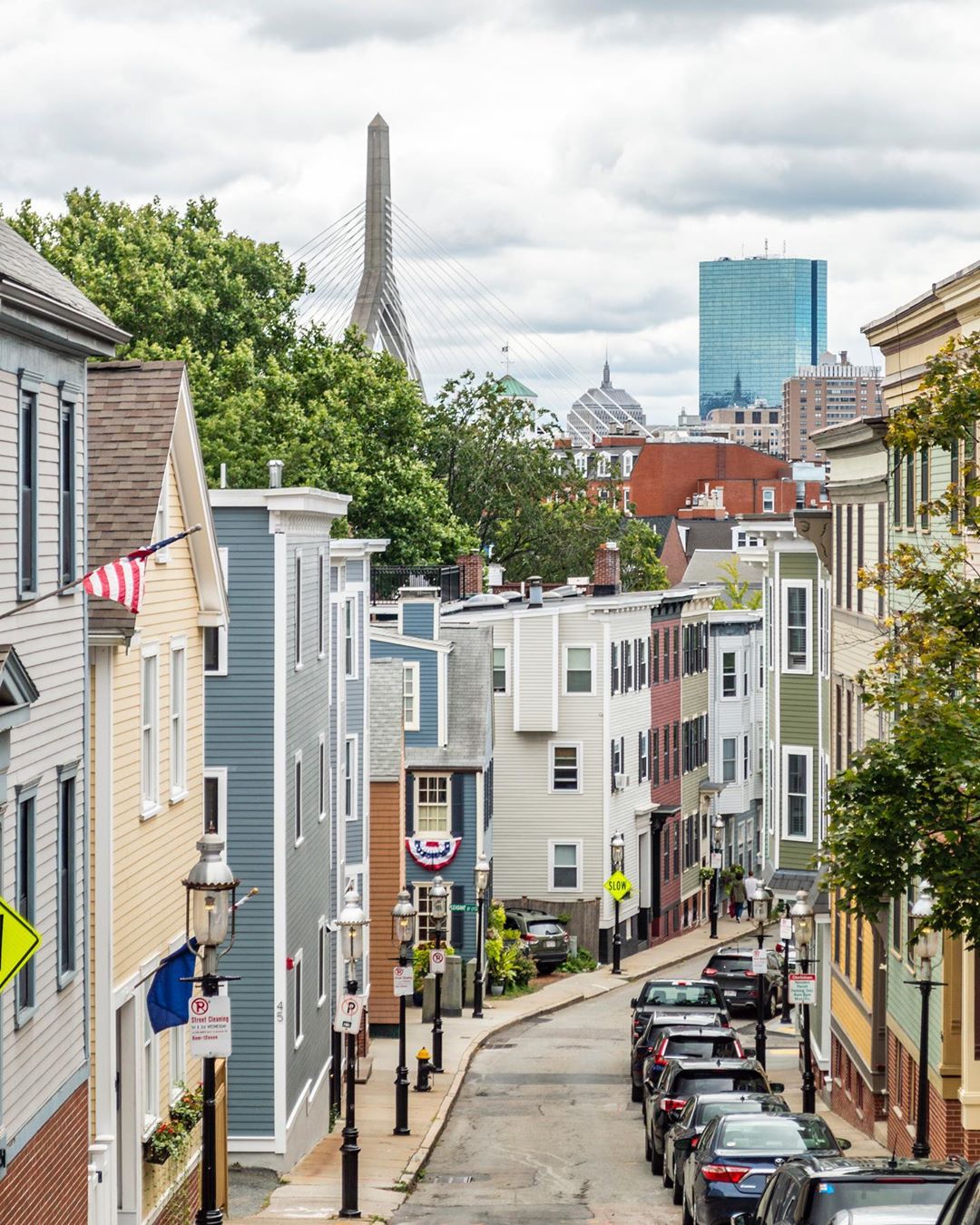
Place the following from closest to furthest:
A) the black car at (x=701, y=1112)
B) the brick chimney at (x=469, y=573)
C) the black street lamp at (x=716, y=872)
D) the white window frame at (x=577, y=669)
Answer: the black car at (x=701, y=1112) → the white window frame at (x=577, y=669) → the brick chimney at (x=469, y=573) → the black street lamp at (x=716, y=872)

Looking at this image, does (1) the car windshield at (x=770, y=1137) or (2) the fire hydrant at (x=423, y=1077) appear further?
(2) the fire hydrant at (x=423, y=1077)

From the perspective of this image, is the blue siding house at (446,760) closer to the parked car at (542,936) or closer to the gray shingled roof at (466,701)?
the gray shingled roof at (466,701)

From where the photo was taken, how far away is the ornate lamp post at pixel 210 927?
19.0m

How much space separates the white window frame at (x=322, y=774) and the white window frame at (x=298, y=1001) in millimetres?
3923

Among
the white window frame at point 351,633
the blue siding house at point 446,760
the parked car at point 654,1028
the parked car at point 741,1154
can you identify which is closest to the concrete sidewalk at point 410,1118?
the parked car at point 654,1028

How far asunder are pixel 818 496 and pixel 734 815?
8390 cm

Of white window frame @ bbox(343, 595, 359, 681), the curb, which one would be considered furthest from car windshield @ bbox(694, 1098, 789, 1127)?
white window frame @ bbox(343, 595, 359, 681)

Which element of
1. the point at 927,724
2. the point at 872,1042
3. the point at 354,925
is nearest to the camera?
the point at 927,724

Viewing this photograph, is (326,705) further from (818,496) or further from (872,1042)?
(818,496)

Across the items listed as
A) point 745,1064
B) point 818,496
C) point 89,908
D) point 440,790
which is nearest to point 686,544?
point 818,496

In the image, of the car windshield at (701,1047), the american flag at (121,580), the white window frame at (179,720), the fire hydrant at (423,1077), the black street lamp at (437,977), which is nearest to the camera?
the american flag at (121,580)

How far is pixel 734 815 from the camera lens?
82250 mm

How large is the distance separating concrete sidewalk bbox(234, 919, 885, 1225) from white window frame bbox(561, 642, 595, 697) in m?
8.71

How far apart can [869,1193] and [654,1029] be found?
23443mm
